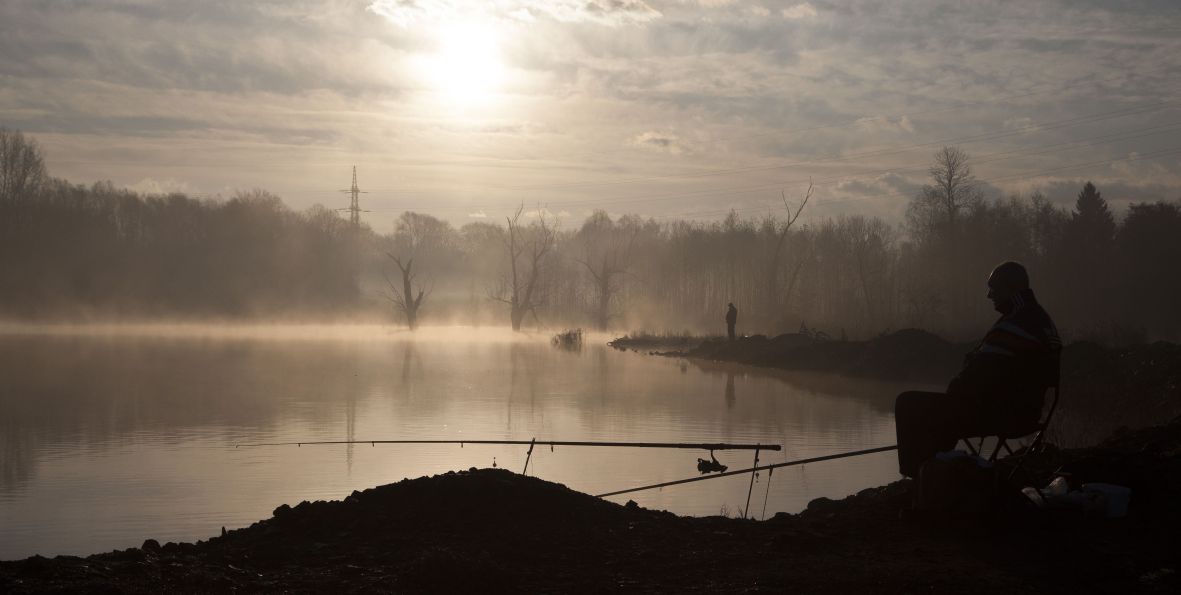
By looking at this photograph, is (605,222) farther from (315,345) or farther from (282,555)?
(282,555)

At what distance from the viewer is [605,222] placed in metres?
94.9

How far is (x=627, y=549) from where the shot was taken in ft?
20.0

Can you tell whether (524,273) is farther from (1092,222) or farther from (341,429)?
(341,429)

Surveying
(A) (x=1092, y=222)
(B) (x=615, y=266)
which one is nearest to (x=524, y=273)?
(B) (x=615, y=266)

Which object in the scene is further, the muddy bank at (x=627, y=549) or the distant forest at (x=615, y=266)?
the distant forest at (x=615, y=266)

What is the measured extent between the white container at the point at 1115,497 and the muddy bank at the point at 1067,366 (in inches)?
283

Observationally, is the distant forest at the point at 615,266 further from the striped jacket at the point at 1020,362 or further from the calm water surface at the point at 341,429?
the striped jacket at the point at 1020,362

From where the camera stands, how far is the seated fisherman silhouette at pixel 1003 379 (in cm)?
596

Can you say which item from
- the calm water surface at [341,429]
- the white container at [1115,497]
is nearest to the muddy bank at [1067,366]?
the calm water surface at [341,429]

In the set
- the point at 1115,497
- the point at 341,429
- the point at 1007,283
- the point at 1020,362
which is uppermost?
the point at 1007,283

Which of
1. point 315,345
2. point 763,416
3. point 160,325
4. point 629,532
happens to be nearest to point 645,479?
point 629,532

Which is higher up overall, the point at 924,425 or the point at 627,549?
the point at 924,425

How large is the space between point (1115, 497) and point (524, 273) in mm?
68398

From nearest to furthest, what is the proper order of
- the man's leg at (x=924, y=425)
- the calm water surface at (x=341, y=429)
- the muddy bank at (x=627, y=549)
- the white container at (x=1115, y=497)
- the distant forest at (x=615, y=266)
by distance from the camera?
1. the muddy bank at (x=627, y=549)
2. the white container at (x=1115, y=497)
3. the man's leg at (x=924, y=425)
4. the calm water surface at (x=341, y=429)
5. the distant forest at (x=615, y=266)
